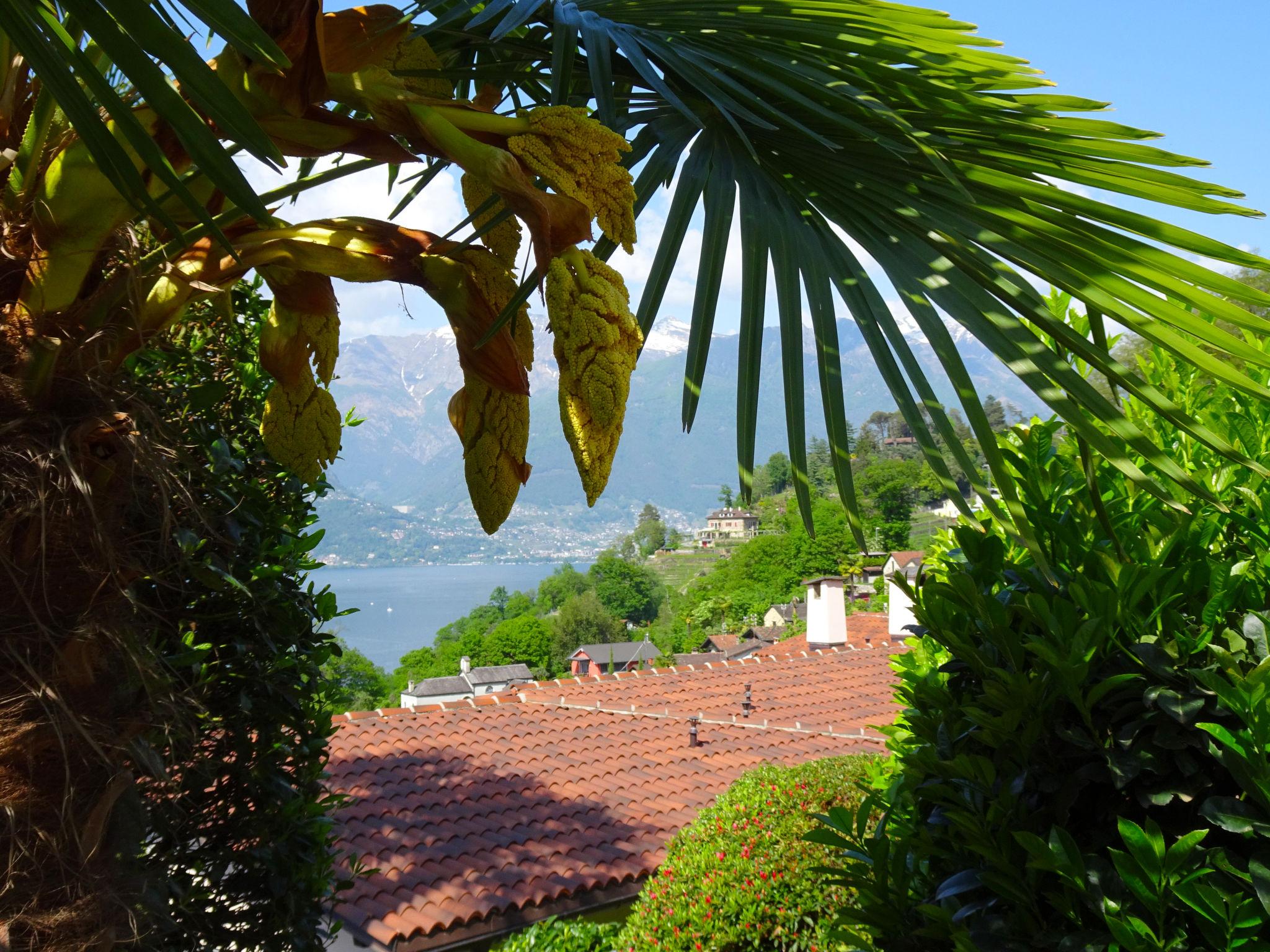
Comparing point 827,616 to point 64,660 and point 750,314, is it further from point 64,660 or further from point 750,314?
point 64,660

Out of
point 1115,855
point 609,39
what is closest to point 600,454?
point 609,39

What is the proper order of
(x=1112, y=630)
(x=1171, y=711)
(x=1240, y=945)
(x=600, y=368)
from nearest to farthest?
1. (x=600, y=368)
2. (x=1240, y=945)
3. (x=1171, y=711)
4. (x=1112, y=630)

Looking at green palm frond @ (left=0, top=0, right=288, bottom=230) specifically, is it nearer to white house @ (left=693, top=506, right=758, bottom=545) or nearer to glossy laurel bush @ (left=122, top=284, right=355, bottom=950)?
glossy laurel bush @ (left=122, top=284, right=355, bottom=950)

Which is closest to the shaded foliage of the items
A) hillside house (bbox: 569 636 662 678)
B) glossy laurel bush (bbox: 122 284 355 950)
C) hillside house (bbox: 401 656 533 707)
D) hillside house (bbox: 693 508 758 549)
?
glossy laurel bush (bbox: 122 284 355 950)

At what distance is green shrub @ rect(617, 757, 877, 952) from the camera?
543cm

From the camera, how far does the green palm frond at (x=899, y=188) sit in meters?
1.12

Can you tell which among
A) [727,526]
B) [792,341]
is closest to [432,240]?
[792,341]

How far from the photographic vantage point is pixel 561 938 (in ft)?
20.4

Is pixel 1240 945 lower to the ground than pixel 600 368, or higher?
lower

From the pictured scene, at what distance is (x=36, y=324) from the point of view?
1.23 m

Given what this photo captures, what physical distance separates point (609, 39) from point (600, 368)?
1.68 feet

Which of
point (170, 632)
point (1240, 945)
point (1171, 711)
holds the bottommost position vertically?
point (1240, 945)

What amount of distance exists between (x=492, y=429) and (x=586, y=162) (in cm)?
36

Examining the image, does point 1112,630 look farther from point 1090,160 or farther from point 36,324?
point 36,324
